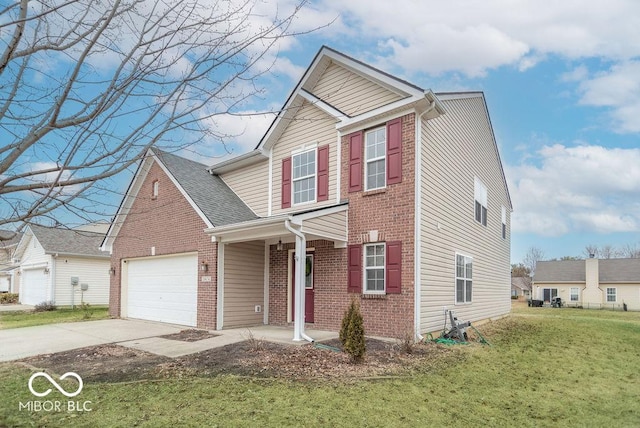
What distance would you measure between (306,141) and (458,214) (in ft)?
17.8

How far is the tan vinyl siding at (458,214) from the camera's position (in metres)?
10.9

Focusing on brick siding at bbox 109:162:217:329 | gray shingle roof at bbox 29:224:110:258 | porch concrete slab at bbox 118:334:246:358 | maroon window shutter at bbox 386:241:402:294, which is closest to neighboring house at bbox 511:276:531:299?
gray shingle roof at bbox 29:224:110:258

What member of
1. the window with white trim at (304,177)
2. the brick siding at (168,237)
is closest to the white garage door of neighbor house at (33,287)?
the brick siding at (168,237)

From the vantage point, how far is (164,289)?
1452cm

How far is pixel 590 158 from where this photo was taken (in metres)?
29.0

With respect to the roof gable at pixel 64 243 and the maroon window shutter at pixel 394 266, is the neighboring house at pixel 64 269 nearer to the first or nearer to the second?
the roof gable at pixel 64 243

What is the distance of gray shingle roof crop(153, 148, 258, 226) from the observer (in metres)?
13.0

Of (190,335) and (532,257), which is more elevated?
(190,335)

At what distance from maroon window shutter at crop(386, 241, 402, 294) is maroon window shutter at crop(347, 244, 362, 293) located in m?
0.83

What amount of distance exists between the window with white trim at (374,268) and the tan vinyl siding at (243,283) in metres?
3.97

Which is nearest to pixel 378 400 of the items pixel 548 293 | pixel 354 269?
pixel 354 269

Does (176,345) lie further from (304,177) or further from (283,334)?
(304,177)

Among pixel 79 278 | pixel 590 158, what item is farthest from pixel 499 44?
pixel 79 278

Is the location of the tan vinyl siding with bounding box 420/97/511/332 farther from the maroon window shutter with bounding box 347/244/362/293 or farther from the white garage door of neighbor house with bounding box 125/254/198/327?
the white garage door of neighbor house with bounding box 125/254/198/327
